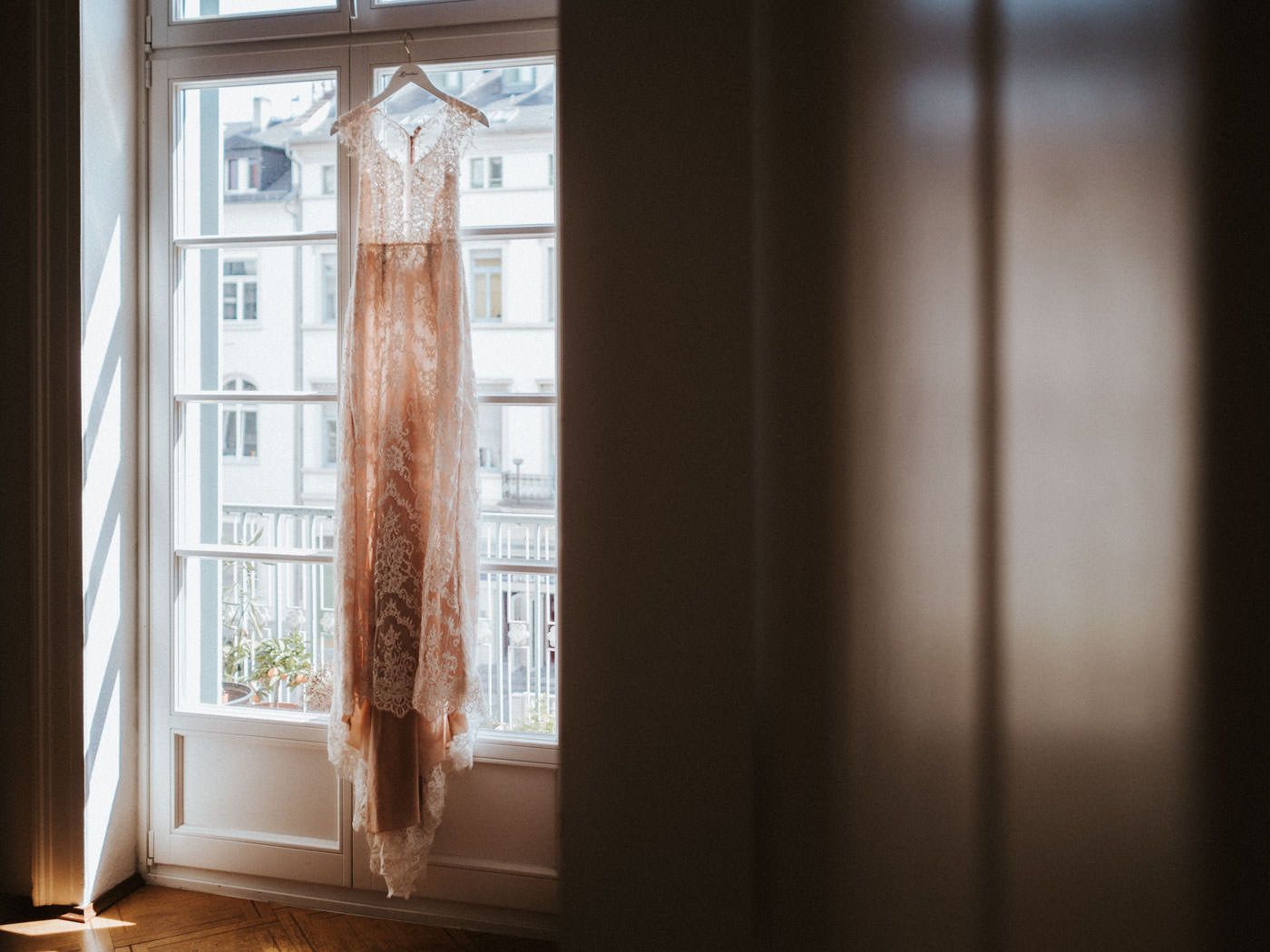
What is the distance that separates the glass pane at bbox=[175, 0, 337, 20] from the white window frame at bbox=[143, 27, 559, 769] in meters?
0.04

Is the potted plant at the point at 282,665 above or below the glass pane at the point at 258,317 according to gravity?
below

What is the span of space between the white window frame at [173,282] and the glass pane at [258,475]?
3cm

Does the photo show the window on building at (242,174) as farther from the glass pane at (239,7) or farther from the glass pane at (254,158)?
the glass pane at (239,7)

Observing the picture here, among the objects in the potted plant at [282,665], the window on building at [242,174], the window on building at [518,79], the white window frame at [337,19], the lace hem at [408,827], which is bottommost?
the lace hem at [408,827]

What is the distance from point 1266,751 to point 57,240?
6.55 ft

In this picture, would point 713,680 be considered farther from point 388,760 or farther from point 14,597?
point 14,597

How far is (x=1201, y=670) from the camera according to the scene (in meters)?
0.29

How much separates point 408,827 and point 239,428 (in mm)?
943

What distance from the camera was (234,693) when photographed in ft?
5.72

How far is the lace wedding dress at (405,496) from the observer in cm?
140

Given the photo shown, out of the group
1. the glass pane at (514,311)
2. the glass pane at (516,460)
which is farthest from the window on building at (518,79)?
the glass pane at (516,460)

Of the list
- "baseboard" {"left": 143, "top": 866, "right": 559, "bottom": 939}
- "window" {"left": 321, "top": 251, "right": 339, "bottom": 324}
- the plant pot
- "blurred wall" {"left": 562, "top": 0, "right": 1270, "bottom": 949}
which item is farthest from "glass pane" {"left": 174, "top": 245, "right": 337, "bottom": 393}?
"blurred wall" {"left": 562, "top": 0, "right": 1270, "bottom": 949}

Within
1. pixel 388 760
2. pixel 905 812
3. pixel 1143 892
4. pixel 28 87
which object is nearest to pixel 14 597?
pixel 388 760

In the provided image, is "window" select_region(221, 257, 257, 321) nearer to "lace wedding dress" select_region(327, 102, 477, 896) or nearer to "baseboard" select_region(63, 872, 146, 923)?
"lace wedding dress" select_region(327, 102, 477, 896)
